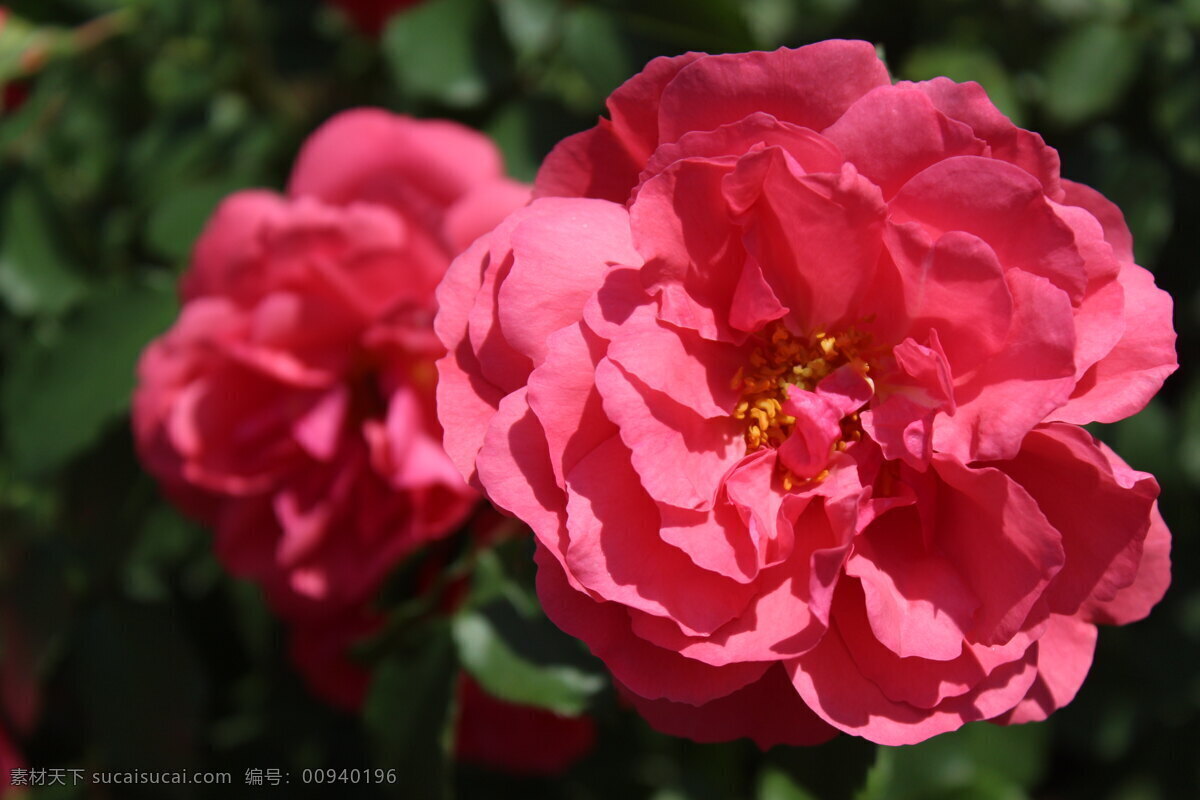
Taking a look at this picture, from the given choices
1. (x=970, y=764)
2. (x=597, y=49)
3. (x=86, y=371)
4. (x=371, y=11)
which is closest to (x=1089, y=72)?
(x=597, y=49)

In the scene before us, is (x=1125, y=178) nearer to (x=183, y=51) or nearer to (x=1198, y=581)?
(x=1198, y=581)

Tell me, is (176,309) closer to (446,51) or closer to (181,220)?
(181,220)

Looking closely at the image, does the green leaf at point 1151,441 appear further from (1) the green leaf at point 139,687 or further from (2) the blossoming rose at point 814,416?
(1) the green leaf at point 139,687

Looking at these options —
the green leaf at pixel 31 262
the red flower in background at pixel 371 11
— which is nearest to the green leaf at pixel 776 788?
the green leaf at pixel 31 262

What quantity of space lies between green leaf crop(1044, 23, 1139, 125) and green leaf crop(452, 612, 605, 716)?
1.00 m

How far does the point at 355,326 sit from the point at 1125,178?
99cm

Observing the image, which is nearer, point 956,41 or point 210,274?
point 210,274

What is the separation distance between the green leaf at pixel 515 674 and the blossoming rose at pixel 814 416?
7.9 inches

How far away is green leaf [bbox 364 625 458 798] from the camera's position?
111 cm

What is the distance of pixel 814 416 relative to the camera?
0.88 meters

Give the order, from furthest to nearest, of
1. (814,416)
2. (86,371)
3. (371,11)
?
(371,11), (86,371), (814,416)

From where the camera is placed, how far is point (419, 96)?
4.53 ft

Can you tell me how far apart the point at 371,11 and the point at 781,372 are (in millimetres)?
1070

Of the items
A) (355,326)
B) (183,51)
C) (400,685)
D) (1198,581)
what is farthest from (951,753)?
(183,51)
